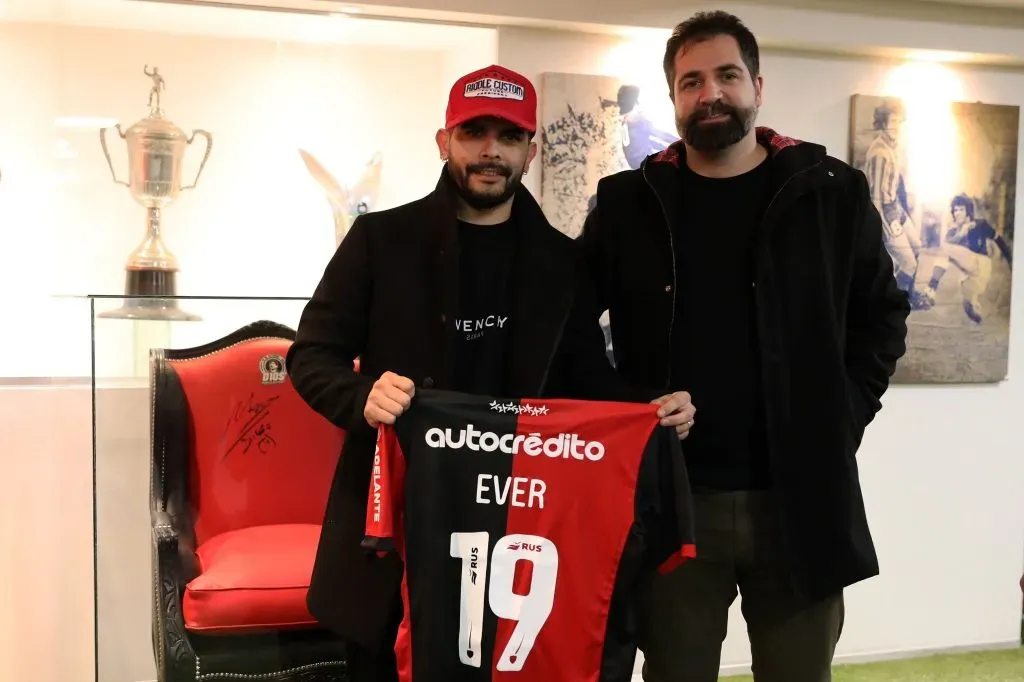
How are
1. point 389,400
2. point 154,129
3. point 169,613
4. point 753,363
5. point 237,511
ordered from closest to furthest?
point 389,400 < point 753,363 < point 169,613 < point 237,511 < point 154,129

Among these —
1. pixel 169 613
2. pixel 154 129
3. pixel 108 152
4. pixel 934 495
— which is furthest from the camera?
pixel 934 495

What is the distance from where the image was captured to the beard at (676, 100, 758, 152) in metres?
1.74

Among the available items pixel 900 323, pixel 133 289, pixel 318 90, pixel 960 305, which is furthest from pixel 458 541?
pixel 960 305

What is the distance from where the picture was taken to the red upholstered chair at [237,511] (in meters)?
2.04

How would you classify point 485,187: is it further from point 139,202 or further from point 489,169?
point 139,202

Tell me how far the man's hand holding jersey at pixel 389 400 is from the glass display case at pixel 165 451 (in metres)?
0.83

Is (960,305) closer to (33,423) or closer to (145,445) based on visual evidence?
(145,445)

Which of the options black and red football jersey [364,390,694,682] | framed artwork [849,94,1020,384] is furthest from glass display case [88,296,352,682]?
framed artwork [849,94,1020,384]

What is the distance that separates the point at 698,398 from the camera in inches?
69.5

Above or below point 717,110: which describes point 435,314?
below

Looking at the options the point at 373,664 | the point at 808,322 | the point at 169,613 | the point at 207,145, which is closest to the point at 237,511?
the point at 169,613

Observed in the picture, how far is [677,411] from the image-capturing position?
162cm

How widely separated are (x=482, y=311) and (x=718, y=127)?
576 millimetres
